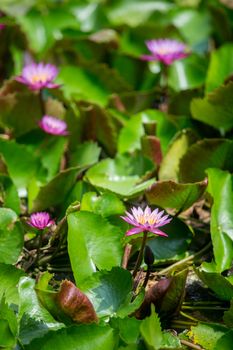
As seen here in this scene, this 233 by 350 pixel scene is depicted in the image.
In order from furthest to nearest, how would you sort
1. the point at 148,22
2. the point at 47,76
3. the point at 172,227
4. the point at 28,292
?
the point at 148,22, the point at 47,76, the point at 172,227, the point at 28,292

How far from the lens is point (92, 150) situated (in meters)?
1.88

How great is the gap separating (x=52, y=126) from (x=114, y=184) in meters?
0.26

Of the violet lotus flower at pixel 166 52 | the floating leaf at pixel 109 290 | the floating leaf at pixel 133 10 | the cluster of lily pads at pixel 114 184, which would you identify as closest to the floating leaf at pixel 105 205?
the cluster of lily pads at pixel 114 184

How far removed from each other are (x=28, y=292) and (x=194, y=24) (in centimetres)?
161

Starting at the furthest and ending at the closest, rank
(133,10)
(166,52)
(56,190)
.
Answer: (133,10)
(166,52)
(56,190)

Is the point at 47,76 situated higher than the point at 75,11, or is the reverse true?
the point at 47,76

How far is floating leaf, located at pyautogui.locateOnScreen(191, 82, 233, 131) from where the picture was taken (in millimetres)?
1857

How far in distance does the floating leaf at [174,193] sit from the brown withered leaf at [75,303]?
1.19 feet

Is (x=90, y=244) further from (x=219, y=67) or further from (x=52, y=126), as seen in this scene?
(x=219, y=67)

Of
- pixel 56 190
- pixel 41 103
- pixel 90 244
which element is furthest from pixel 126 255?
pixel 41 103

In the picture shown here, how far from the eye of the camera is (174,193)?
1.59 m

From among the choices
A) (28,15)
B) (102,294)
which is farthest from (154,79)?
(102,294)

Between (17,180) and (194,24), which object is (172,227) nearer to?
(17,180)

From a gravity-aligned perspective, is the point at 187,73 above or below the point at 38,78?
below
